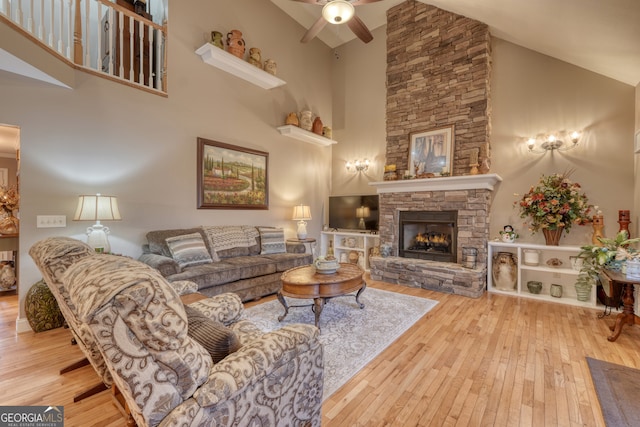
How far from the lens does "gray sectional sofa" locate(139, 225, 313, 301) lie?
3.11 meters

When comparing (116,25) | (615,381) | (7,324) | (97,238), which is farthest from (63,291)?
(116,25)

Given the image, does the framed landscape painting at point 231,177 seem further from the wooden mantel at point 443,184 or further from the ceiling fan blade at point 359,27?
the ceiling fan blade at point 359,27

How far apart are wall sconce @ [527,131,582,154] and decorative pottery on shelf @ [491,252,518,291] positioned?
1.57m

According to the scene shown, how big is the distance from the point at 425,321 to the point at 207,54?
4549 mm

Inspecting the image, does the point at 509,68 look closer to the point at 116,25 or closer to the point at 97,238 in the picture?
the point at 116,25

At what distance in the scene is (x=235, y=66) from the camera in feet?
13.7

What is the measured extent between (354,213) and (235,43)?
3546 mm

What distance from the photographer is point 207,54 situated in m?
3.94

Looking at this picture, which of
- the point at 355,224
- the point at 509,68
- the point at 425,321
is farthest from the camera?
the point at 355,224

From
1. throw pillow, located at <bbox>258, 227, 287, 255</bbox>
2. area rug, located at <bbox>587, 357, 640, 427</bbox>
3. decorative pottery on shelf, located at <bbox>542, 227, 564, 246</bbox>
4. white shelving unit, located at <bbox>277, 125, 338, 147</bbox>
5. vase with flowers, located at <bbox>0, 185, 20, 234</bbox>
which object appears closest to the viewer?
area rug, located at <bbox>587, 357, 640, 427</bbox>

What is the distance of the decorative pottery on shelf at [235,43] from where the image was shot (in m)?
4.18

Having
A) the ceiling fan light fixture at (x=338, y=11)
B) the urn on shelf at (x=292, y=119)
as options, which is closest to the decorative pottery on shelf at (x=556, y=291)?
the ceiling fan light fixture at (x=338, y=11)

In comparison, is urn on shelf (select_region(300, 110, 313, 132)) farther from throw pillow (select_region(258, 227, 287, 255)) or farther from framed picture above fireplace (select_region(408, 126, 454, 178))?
throw pillow (select_region(258, 227, 287, 255))

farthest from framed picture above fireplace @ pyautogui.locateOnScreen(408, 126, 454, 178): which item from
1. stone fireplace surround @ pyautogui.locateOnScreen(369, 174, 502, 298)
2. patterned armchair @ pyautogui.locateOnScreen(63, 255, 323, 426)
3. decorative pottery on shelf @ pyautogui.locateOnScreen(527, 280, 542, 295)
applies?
patterned armchair @ pyautogui.locateOnScreen(63, 255, 323, 426)
